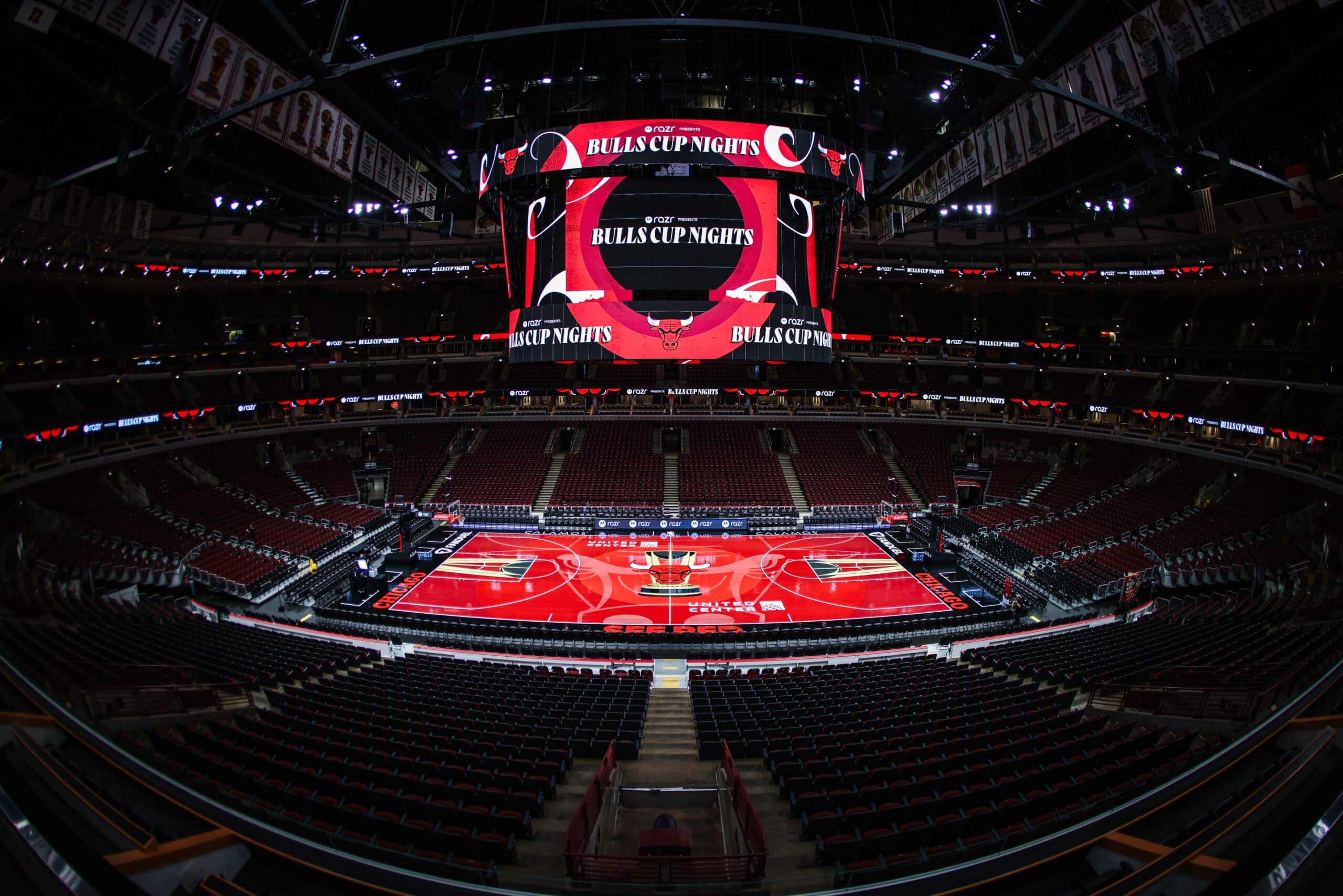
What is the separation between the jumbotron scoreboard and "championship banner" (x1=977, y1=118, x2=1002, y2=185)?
14.8 feet

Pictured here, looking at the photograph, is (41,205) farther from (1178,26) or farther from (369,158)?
(1178,26)

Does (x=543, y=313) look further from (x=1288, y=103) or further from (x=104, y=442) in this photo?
(x=1288, y=103)

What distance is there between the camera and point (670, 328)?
2392 centimetres

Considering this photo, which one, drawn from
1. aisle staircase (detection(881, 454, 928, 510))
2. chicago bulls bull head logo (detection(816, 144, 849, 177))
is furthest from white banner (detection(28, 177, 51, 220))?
aisle staircase (detection(881, 454, 928, 510))

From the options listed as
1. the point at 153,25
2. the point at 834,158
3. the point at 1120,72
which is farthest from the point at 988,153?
the point at 153,25

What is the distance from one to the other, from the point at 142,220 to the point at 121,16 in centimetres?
2344

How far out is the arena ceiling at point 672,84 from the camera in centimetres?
1528

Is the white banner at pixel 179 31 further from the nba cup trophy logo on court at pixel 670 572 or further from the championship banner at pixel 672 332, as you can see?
the nba cup trophy logo on court at pixel 670 572

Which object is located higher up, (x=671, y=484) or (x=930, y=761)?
(x=671, y=484)

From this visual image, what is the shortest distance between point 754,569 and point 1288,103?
28226 millimetres

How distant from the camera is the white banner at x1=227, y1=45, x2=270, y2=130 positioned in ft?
51.3

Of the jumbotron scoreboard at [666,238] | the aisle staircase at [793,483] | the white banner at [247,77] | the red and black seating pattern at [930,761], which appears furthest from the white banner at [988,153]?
the white banner at [247,77]

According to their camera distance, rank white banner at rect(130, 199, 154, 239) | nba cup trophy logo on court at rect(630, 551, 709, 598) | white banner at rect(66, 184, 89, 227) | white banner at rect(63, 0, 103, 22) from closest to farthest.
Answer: white banner at rect(63, 0, 103, 22) < nba cup trophy logo on court at rect(630, 551, 709, 598) < white banner at rect(66, 184, 89, 227) < white banner at rect(130, 199, 154, 239)

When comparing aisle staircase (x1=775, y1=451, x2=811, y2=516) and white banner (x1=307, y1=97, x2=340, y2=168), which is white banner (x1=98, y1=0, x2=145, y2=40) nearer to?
white banner (x1=307, y1=97, x2=340, y2=168)
